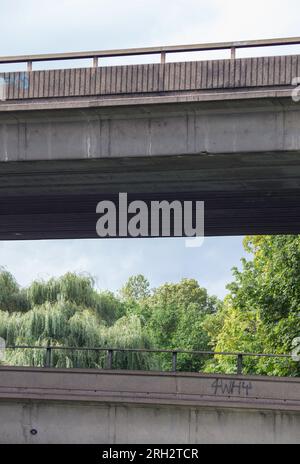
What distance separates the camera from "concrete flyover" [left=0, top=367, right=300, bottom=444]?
24500mm

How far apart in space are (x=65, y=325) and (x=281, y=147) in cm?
2146

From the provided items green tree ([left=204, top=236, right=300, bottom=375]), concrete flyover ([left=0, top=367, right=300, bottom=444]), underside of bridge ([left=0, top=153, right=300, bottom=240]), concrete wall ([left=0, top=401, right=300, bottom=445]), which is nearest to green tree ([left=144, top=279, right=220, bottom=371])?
green tree ([left=204, top=236, right=300, bottom=375])

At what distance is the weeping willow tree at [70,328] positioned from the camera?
134ft

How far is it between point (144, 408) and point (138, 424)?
42cm

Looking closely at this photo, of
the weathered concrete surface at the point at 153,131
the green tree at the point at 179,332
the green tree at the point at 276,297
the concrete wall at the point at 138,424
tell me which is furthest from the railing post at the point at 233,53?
the green tree at the point at 179,332

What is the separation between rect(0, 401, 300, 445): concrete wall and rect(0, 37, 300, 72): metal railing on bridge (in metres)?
8.68

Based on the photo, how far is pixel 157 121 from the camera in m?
24.9

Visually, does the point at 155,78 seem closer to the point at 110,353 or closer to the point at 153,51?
the point at 153,51

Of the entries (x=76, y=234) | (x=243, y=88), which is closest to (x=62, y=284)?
(x=76, y=234)

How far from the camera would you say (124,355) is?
42.1 meters

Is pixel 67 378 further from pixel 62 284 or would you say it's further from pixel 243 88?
pixel 62 284

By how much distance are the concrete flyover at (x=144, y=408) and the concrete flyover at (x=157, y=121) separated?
5452 millimetres

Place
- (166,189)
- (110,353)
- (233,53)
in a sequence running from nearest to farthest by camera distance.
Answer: (233,53) < (110,353) < (166,189)

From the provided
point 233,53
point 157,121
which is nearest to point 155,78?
point 157,121
